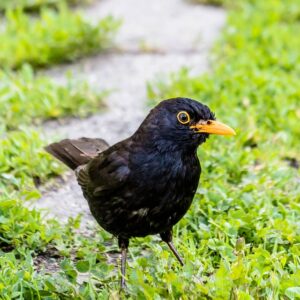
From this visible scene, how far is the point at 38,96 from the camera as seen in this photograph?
7.55 metres

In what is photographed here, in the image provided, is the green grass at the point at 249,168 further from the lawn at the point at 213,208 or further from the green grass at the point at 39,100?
the green grass at the point at 39,100

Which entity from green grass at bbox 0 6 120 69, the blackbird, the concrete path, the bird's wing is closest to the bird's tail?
the bird's wing

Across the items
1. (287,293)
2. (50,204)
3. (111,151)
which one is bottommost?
(50,204)

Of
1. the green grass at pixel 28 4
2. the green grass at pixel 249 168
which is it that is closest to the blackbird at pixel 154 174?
the green grass at pixel 249 168

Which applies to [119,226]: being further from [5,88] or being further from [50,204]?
[5,88]

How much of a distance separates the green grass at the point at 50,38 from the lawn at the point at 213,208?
21.8 inches

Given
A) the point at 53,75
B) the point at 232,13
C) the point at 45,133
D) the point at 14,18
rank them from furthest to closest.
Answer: the point at 232,13, the point at 14,18, the point at 53,75, the point at 45,133

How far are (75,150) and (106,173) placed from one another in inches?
33.0

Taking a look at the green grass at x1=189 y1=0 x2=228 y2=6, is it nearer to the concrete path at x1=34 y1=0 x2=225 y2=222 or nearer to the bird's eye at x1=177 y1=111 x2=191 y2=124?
the concrete path at x1=34 y1=0 x2=225 y2=222

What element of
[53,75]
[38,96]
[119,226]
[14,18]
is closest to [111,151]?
[119,226]

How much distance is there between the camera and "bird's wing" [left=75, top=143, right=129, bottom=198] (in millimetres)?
4734

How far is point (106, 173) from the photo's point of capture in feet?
16.0

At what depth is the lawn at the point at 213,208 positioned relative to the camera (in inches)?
176

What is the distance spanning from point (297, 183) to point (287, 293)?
199cm
